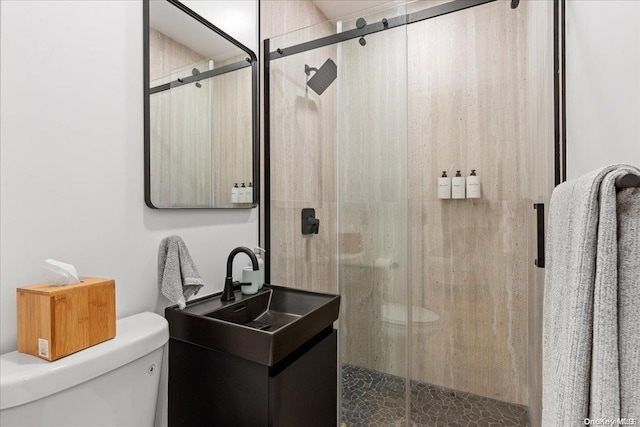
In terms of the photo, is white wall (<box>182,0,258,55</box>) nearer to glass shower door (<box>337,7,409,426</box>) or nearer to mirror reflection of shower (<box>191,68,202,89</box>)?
mirror reflection of shower (<box>191,68,202,89</box>)

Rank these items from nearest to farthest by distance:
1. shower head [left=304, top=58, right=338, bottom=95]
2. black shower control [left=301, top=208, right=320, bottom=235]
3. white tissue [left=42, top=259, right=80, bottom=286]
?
white tissue [left=42, top=259, right=80, bottom=286]
shower head [left=304, top=58, right=338, bottom=95]
black shower control [left=301, top=208, right=320, bottom=235]

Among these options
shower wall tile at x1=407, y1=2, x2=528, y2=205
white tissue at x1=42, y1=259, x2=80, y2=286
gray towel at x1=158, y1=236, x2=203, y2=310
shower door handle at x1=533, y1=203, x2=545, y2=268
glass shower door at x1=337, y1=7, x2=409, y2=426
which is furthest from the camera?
shower wall tile at x1=407, y1=2, x2=528, y2=205

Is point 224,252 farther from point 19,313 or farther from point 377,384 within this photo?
point 377,384

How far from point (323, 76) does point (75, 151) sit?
116cm

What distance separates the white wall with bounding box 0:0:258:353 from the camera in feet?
2.61

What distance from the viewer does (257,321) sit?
1.38 m

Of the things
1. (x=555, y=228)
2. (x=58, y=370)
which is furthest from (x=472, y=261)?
(x=58, y=370)

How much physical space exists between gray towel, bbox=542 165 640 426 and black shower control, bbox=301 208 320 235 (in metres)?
1.30

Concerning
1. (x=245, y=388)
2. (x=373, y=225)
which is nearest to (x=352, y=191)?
(x=373, y=225)

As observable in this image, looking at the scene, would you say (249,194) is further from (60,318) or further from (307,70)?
(60,318)

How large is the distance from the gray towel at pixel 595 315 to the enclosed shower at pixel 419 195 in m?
0.83

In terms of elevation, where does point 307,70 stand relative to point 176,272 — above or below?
above

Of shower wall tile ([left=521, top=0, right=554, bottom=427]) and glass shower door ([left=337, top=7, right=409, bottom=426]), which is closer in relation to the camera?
shower wall tile ([left=521, top=0, right=554, bottom=427])

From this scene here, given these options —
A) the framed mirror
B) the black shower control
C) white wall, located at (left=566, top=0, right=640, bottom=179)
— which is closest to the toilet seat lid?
the framed mirror
